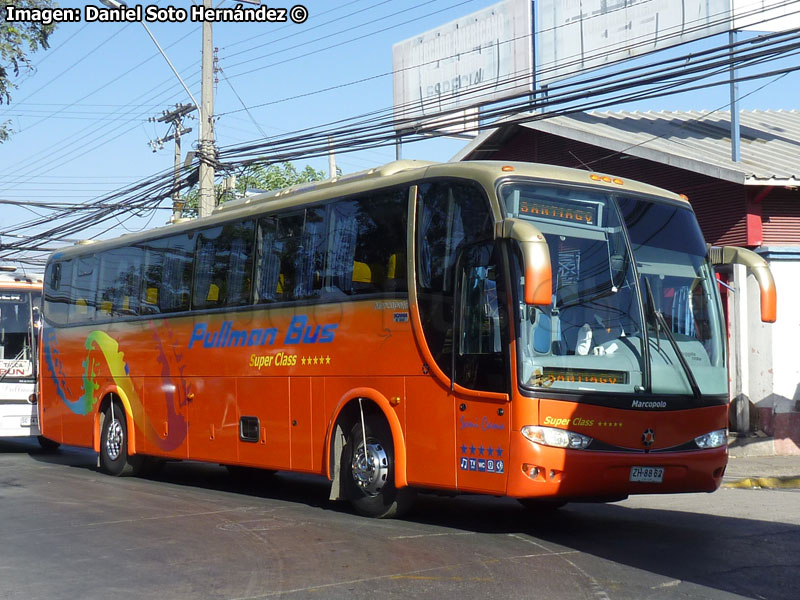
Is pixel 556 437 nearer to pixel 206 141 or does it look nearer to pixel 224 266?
pixel 224 266

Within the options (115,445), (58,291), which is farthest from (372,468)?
(58,291)

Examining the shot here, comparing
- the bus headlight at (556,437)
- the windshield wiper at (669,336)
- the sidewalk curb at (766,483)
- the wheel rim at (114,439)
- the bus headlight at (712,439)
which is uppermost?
the windshield wiper at (669,336)

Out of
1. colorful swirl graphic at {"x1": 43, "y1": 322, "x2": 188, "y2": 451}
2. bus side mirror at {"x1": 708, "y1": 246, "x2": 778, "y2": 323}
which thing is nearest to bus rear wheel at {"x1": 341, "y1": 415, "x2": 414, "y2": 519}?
bus side mirror at {"x1": 708, "y1": 246, "x2": 778, "y2": 323}

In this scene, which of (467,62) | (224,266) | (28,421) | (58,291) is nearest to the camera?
(224,266)

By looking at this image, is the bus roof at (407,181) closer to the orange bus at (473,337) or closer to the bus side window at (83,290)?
the orange bus at (473,337)

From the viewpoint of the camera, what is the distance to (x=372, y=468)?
1045 cm

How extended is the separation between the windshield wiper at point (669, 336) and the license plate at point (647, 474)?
82cm

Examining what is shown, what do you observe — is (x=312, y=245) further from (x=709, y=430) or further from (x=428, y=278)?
(x=709, y=430)

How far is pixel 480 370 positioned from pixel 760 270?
2.95 m

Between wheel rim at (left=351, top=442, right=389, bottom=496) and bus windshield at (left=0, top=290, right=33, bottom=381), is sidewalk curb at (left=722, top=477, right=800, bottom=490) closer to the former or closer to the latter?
wheel rim at (left=351, top=442, right=389, bottom=496)

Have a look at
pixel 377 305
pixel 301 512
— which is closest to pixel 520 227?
pixel 377 305

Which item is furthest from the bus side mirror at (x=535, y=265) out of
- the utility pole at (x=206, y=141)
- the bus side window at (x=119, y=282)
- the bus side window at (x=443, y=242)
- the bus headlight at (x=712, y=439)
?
the utility pole at (x=206, y=141)

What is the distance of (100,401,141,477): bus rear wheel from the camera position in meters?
15.4

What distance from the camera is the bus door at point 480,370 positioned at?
8.98 meters
